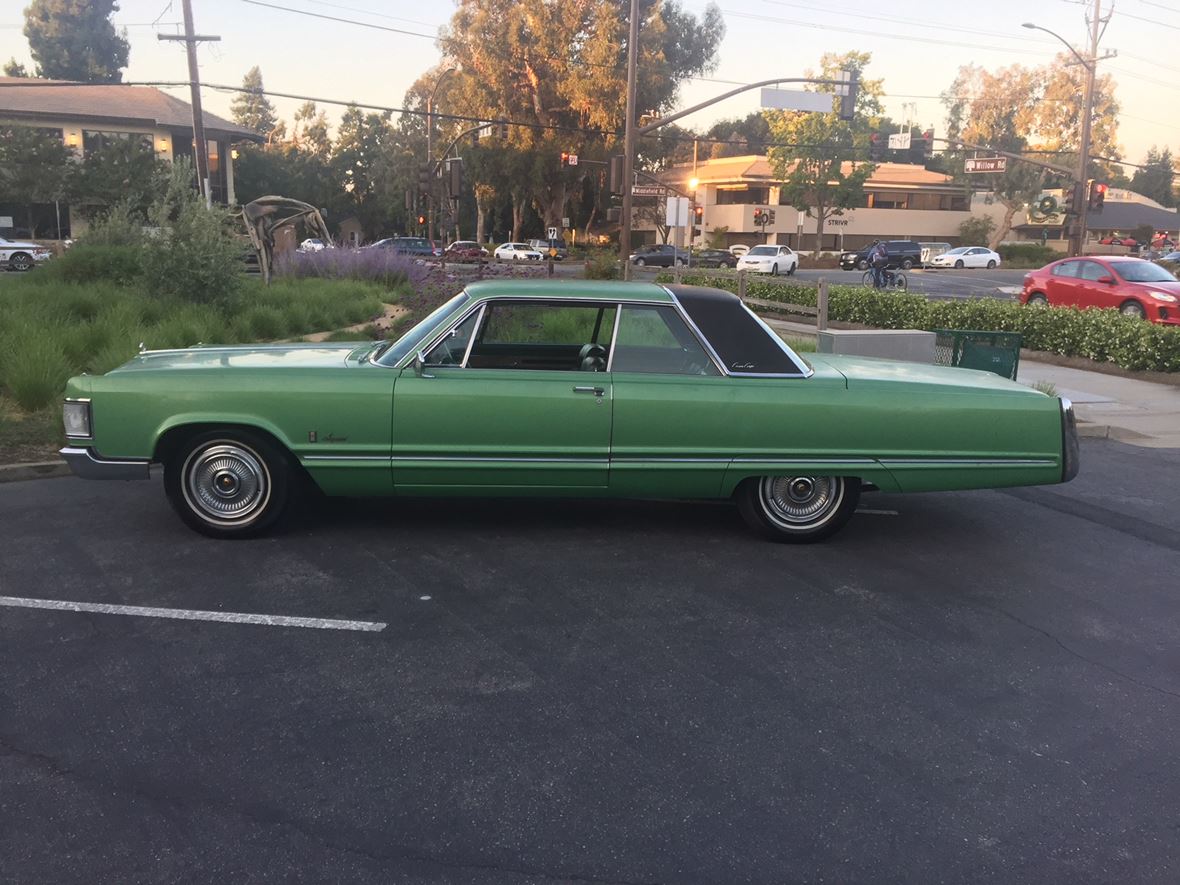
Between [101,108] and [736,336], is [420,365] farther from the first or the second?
[101,108]

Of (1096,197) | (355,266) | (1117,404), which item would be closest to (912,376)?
(1117,404)

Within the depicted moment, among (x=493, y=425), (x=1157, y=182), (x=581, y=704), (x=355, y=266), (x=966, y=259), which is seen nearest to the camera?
(x=581, y=704)

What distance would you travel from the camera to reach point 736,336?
19.7ft

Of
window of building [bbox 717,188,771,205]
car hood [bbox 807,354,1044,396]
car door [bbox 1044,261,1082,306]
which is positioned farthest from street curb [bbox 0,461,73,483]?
window of building [bbox 717,188,771,205]

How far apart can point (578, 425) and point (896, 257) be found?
50182 mm

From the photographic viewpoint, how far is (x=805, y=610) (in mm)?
5117

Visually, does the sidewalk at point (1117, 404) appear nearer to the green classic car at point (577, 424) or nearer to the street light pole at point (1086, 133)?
the green classic car at point (577, 424)

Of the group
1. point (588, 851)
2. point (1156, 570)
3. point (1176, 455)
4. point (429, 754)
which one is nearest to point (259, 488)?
point (429, 754)

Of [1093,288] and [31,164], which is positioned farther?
[31,164]

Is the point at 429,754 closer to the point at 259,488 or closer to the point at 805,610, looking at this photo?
the point at 805,610

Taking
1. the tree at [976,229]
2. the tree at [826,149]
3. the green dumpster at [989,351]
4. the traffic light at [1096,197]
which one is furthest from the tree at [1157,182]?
the green dumpster at [989,351]

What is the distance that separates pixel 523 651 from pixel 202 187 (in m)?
27.4

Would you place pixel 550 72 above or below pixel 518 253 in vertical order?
above

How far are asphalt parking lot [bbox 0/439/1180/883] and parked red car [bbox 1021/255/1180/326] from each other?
13379mm
